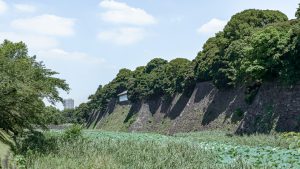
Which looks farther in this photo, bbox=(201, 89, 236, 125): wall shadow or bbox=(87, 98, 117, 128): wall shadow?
bbox=(87, 98, 117, 128): wall shadow

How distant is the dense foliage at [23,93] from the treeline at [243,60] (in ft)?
→ 39.7

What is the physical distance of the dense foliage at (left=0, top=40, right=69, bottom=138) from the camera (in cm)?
1622

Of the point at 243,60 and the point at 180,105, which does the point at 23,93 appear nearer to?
the point at 243,60

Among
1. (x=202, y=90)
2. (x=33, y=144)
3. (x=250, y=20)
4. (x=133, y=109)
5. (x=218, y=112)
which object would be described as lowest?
(x=33, y=144)

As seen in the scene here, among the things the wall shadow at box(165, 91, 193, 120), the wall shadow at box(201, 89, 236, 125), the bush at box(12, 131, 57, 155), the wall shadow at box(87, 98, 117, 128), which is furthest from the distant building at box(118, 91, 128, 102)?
the bush at box(12, 131, 57, 155)

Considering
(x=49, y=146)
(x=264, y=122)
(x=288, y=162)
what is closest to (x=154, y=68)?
(x=264, y=122)

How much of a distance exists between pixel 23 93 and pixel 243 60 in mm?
16740

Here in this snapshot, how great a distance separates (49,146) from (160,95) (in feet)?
127

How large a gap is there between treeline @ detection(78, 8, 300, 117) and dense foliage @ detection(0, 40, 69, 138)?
12.1 m

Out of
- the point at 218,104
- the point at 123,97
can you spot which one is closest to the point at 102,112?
the point at 123,97

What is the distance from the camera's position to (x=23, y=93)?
1603cm

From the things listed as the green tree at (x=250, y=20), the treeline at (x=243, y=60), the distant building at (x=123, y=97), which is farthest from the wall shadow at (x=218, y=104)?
the distant building at (x=123, y=97)

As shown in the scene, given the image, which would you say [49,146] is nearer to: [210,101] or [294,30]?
[294,30]

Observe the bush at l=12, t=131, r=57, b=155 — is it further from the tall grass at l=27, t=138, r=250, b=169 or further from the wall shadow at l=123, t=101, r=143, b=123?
the wall shadow at l=123, t=101, r=143, b=123
